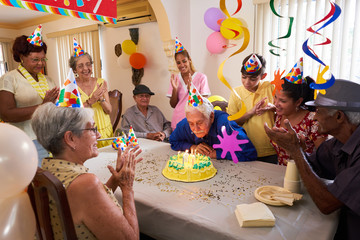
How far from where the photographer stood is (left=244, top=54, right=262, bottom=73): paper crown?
2355 millimetres

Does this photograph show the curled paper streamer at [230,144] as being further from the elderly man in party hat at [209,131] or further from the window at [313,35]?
the window at [313,35]

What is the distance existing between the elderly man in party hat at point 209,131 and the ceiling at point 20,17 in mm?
5700

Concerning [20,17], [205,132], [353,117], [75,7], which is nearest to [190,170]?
[205,132]

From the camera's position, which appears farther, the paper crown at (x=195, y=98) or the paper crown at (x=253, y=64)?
the paper crown at (x=253, y=64)

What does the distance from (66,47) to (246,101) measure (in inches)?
219

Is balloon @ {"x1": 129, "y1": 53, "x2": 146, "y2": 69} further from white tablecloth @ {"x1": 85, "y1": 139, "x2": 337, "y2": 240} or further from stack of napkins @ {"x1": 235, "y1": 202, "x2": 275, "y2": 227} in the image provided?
stack of napkins @ {"x1": 235, "y1": 202, "x2": 275, "y2": 227}

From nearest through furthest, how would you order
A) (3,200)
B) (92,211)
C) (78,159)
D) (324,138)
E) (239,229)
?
(3,200) → (92,211) → (239,229) → (78,159) → (324,138)

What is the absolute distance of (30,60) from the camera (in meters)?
2.37

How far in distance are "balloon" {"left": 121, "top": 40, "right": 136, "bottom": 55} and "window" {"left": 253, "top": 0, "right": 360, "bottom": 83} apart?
2.17 meters

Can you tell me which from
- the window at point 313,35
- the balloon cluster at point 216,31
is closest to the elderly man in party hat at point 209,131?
the window at point 313,35

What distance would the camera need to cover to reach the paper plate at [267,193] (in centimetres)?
135

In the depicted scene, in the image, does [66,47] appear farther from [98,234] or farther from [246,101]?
[98,234]

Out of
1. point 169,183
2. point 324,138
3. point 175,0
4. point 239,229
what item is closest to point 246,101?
point 324,138

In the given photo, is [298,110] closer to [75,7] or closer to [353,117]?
[353,117]
